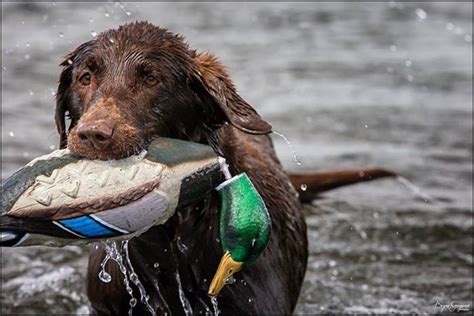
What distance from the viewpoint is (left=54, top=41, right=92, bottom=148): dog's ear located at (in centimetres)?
412

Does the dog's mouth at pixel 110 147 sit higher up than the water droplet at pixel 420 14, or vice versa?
the dog's mouth at pixel 110 147

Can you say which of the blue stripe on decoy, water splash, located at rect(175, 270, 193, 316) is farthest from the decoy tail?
the blue stripe on decoy

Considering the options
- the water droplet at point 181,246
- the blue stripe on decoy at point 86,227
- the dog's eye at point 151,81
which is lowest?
the water droplet at point 181,246

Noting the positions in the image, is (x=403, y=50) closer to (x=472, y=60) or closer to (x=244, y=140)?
(x=472, y=60)

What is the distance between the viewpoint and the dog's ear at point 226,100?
395 centimetres

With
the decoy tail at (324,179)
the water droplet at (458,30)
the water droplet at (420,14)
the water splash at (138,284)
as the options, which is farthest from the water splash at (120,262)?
the water droplet at (420,14)

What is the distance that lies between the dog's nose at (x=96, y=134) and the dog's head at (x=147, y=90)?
0.24ft

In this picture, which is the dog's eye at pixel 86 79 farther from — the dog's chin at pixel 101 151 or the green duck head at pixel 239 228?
the green duck head at pixel 239 228

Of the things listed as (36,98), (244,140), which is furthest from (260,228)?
(36,98)

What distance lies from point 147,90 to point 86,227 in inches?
24.4

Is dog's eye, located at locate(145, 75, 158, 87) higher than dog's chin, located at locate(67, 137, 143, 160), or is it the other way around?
dog's eye, located at locate(145, 75, 158, 87)

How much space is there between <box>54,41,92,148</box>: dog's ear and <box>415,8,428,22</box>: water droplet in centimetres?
1083

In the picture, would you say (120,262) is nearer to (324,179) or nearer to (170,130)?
(170,130)
